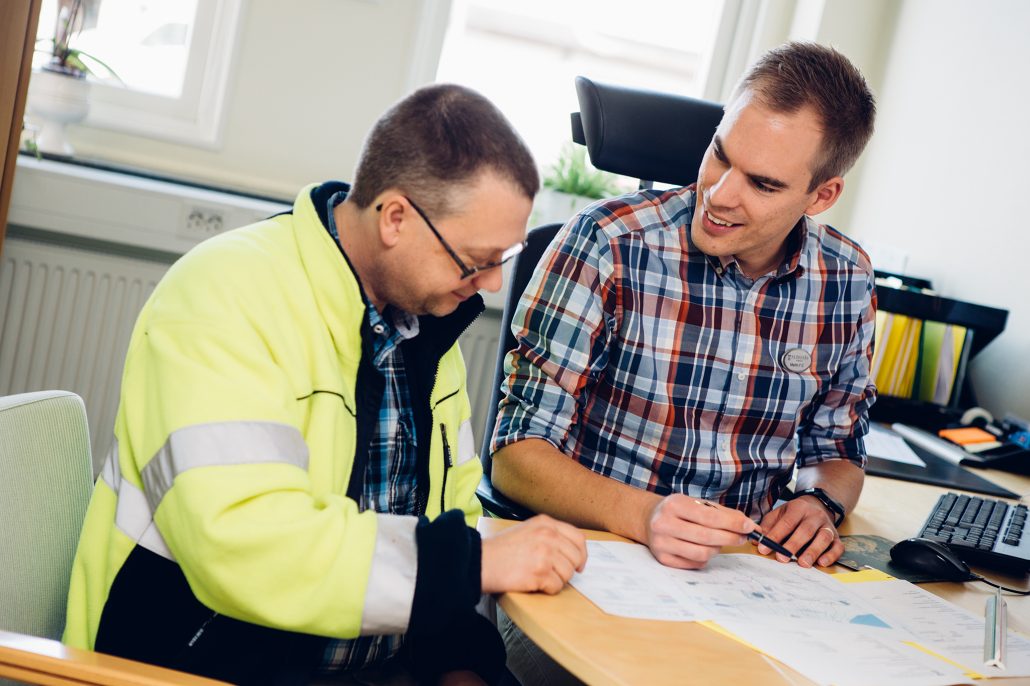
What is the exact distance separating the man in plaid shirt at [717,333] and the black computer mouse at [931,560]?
0.12 meters

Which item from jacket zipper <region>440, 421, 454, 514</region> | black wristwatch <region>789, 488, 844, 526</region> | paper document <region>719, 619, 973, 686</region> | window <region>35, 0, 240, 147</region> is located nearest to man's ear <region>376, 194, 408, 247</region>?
jacket zipper <region>440, 421, 454, 514</region>

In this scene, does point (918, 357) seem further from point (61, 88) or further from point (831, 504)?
point (61, 88)

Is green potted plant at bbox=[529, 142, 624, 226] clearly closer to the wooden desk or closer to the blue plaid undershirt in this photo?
the blue plaid undershirt

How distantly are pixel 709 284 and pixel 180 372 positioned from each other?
0.91 m

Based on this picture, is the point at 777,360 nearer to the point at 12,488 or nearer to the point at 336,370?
the point at 336,370

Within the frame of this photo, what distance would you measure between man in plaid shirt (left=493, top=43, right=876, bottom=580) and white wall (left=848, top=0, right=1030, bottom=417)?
0.94 m

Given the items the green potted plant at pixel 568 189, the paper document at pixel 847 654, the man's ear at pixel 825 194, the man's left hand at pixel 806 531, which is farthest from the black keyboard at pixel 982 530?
the green potted plant at pixel 568 189

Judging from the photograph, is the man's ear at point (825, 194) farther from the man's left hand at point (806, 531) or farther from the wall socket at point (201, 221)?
the wall socket at point (201, 221)

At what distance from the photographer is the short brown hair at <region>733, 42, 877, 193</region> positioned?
154 centimetres

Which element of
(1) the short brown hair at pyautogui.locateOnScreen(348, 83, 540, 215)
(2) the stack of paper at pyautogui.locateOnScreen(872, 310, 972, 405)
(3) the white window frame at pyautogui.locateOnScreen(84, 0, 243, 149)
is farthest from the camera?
(3) the white window frame at pyautogui.locateOnScreen(84, 0, 243, 149)

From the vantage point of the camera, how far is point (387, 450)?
127 cm

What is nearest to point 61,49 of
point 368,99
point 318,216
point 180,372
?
point 368,99

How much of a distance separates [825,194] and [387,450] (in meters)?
0.87

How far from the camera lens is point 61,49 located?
254cm
